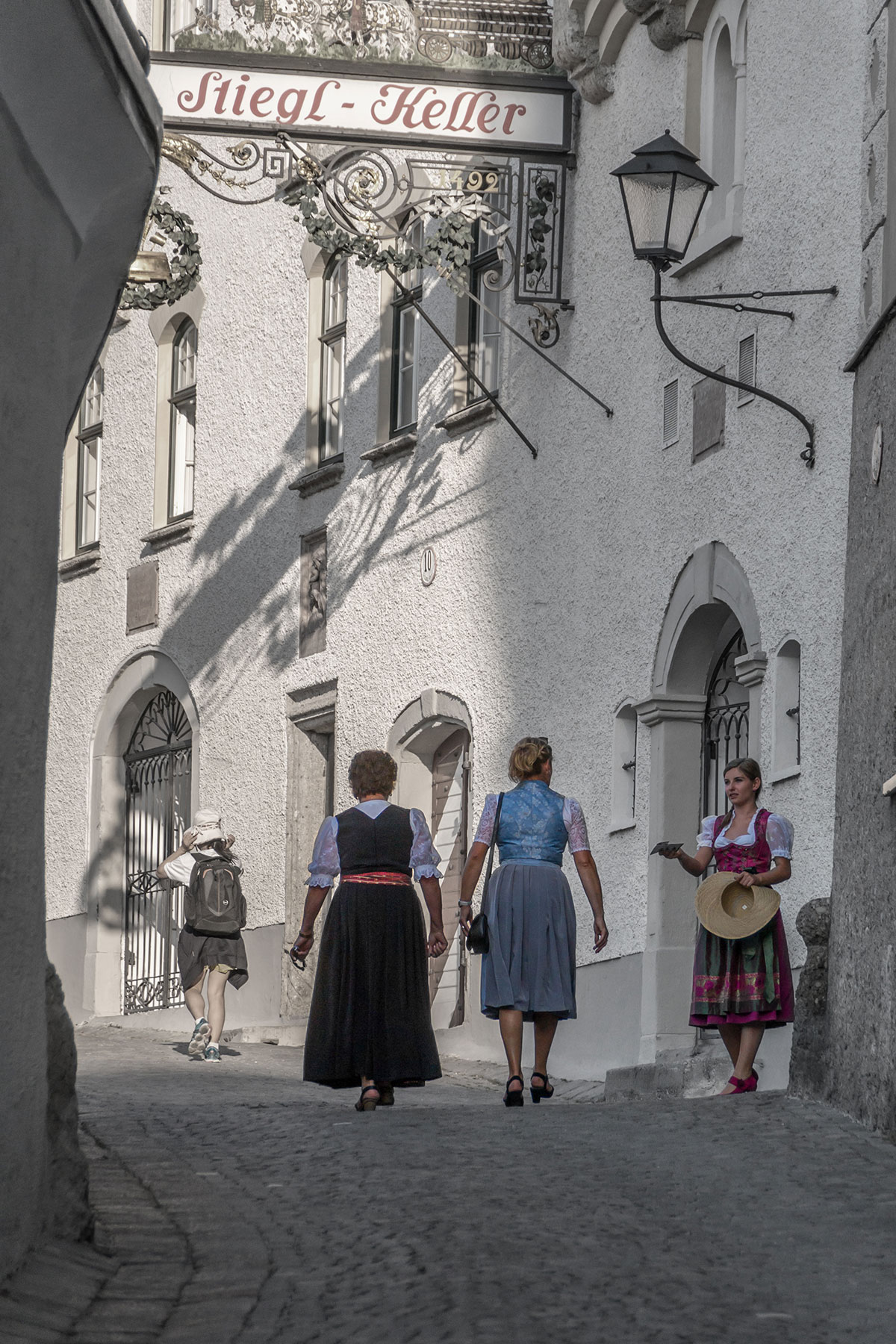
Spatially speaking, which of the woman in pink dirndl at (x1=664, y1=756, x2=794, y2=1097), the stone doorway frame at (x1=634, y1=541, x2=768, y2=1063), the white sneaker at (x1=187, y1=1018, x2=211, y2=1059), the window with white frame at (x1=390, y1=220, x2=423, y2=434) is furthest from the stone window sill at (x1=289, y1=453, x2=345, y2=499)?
the woman in pink dirndl at (x1=664, y1=756, x2=794, y2=1097)

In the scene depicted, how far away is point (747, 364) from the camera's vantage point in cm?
1331

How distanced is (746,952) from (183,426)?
11.8m

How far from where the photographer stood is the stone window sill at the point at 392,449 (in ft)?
58.1

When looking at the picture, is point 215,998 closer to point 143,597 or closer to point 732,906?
point 732,906

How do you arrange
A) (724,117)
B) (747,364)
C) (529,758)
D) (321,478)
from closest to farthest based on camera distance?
(529,758) → (747,364) → (724,117) → (321,478)

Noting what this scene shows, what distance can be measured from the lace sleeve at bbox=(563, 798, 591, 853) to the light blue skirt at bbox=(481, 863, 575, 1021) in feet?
0.48

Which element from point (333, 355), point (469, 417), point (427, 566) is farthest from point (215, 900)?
point (333, 355)

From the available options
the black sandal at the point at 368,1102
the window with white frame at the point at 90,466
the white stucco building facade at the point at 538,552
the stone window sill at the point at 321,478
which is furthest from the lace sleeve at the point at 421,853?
the window with white frame at the point at 90,466

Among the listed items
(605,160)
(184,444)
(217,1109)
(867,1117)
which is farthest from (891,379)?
(184,444)

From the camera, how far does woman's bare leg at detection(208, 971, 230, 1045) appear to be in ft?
52.3

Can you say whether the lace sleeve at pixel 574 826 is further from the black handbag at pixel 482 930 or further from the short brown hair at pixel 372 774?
the short brown hair at pixel 372 774

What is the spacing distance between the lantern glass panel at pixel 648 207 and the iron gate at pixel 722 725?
96.7 inches

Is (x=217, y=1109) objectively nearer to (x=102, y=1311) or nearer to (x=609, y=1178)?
(x=609, y=1178)

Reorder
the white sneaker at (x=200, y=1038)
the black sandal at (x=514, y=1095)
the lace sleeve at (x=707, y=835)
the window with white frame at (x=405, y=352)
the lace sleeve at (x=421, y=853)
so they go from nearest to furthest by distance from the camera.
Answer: the black sandal at (x=514, y=1095)
the lace sleeve at (x=421, y=853)
the lace sleeve at (x=707, y=835)
the white sneaker at (x=200, y=1038)
the window with white frame at (x=405, y=352)
